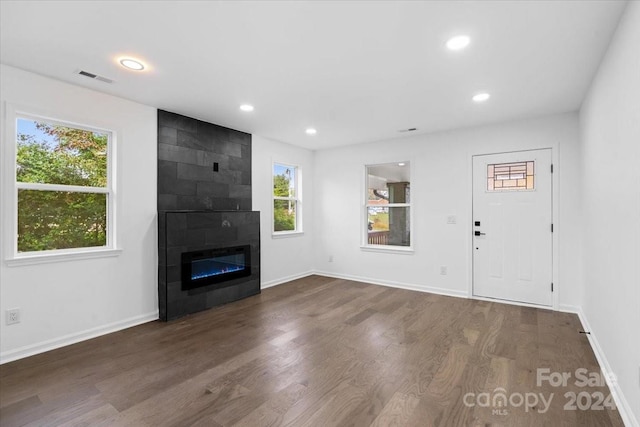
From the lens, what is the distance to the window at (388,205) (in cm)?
543

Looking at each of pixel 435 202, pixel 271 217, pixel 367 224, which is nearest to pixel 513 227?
pixel 435 202

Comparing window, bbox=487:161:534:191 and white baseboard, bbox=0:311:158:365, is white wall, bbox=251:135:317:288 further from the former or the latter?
window, bbox=487:161:534:191

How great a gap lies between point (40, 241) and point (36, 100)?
130 cm

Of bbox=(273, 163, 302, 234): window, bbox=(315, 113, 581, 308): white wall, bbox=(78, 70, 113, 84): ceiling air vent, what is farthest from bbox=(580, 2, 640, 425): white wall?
bbox=(273, 163, 302, 234): window

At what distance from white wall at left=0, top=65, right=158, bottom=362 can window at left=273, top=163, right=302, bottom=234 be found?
2226 mm

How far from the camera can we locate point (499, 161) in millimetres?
4461

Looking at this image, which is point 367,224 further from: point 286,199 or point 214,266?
point 214,266

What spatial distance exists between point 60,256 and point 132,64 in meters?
1.93

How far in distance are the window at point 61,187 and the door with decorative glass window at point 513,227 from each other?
4.77 m

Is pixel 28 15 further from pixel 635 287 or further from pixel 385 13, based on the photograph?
pixel 635 287

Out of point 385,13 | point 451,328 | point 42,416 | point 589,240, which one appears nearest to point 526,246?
point 589,240

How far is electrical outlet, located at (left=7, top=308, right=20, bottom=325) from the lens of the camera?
2.74m

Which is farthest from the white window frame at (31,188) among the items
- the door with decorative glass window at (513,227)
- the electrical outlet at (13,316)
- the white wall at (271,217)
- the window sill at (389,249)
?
the door with decorative glass window at (513,227)

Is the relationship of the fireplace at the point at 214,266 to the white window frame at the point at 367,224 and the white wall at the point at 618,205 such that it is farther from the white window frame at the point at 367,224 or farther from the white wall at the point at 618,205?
the white wall at the point at 618,205
